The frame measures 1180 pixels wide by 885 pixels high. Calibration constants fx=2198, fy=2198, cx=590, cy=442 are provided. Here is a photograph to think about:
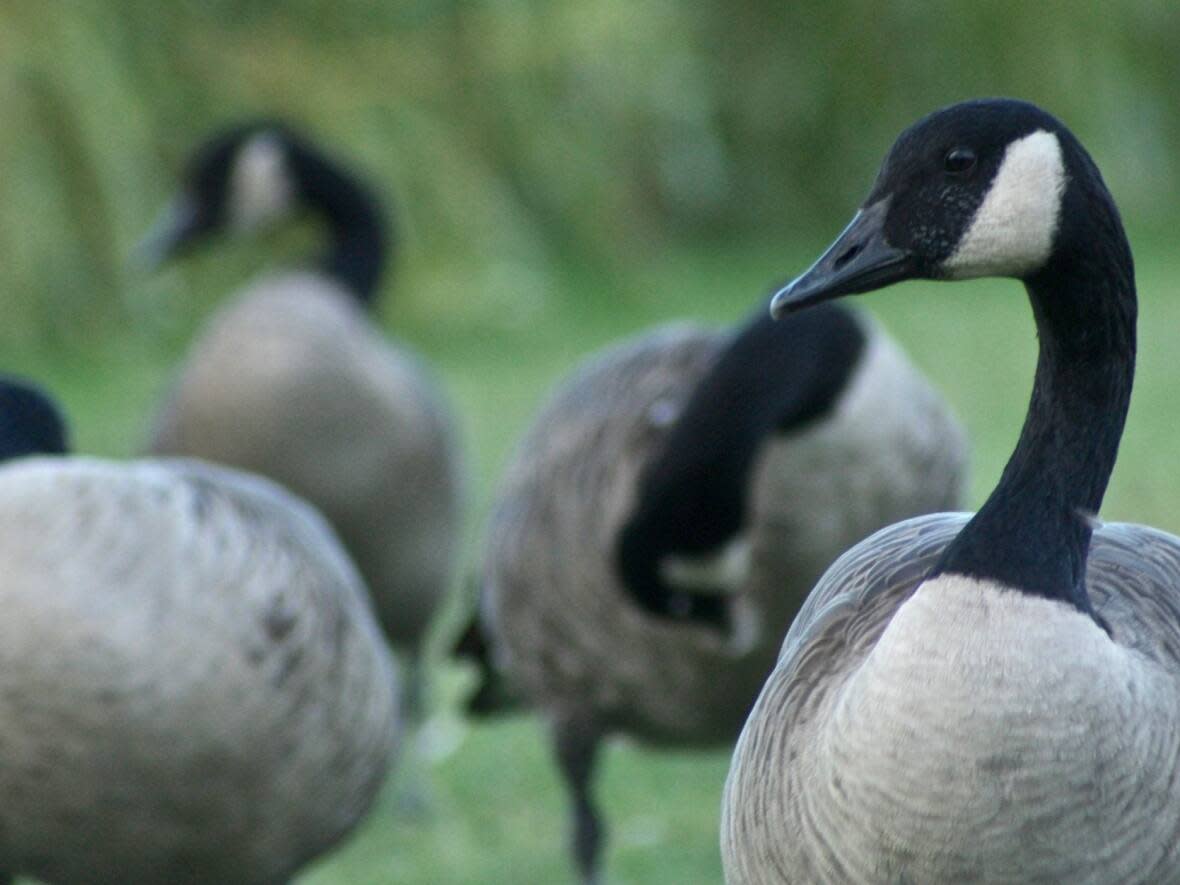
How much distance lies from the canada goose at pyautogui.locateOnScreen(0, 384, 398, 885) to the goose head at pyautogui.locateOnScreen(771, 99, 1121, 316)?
129cm

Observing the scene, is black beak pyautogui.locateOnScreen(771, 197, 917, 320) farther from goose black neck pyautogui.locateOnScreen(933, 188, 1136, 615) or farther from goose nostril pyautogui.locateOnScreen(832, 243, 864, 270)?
goose black neck pyautogui.locateOnScreen(933, 188, 1136, 615)

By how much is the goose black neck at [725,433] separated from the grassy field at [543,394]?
0.84m

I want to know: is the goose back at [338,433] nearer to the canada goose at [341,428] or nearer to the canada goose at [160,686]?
the canada goose at [341,428]

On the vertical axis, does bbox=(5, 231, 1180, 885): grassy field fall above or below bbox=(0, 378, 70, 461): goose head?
below

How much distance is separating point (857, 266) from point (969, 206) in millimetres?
142

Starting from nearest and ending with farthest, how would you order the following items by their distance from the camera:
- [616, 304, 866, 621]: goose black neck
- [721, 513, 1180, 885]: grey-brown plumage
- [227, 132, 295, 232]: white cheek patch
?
[721, 513, 1180, 885]: grey-brown plumage, [616, 304, 866, 621]: goose black neck, [227, 132, 295, 232]: white cheek patch

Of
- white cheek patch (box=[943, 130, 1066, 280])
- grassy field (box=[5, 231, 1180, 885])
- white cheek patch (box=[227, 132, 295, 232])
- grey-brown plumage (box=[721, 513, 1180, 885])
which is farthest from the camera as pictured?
white cheek patch (box=[227, 132, 295, 232])

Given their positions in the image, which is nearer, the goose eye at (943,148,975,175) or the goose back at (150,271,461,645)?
the goose eye at (943,148,975,175)

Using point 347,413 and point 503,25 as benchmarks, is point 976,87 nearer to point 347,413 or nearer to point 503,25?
point 503,25

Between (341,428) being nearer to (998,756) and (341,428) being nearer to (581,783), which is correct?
(581,783)

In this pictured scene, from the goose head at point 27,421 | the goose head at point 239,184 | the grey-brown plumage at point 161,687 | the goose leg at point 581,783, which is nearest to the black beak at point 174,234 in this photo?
the goose head at point 239,184

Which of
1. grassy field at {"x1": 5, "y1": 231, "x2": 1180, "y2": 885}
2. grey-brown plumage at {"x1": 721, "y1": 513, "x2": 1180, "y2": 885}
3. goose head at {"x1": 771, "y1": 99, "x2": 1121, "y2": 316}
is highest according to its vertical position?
goose head at {"x1": 771, "y1": 99, "x2": 1121, "y2": 316}

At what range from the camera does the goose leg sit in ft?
14.1

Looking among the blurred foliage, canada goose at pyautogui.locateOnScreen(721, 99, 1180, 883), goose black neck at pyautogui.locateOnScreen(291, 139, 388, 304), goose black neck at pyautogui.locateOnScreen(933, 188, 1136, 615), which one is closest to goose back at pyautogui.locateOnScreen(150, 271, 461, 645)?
goose black neck at pyautogui.locateOnScreen(291, 139, 388, 304)
